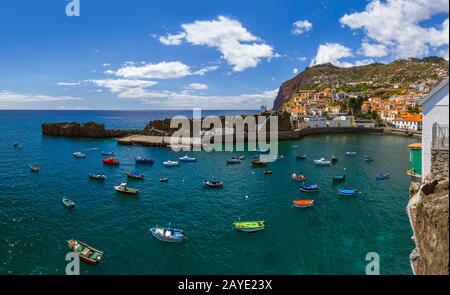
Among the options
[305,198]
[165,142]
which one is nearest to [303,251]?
[305,198]

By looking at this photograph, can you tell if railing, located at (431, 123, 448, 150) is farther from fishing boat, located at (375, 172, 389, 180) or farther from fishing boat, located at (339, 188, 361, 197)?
fishing boat, located at (375, 172, 389, 180)

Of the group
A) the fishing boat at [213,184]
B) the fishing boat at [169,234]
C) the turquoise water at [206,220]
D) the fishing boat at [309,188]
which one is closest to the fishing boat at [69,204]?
the turquoise water at [206,220]

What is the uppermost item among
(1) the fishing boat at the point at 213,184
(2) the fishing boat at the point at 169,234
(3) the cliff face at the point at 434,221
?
(3) the cliff face at the point at 434,221

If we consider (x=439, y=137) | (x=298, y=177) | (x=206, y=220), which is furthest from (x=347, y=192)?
(x=439, y=137)

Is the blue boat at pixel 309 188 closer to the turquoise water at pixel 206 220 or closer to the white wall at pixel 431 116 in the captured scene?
the turquoise water at pixel 206 220

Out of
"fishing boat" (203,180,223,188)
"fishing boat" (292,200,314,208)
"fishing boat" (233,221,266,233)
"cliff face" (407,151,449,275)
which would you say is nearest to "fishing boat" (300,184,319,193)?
"fishing boat" (292,200,314,208)
